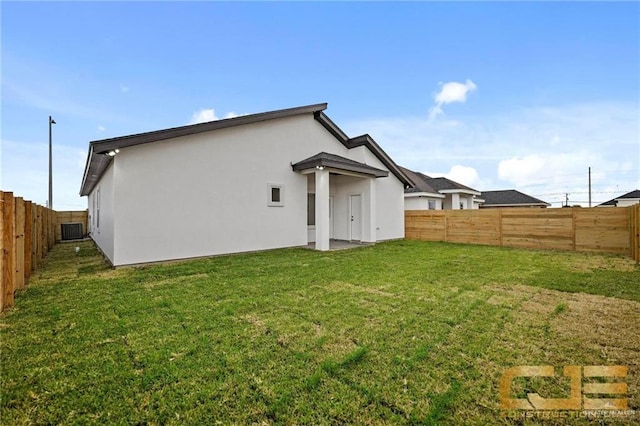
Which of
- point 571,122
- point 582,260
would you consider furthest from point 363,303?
point 571,122

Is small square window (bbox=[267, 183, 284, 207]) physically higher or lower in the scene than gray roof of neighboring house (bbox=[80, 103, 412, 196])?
lower

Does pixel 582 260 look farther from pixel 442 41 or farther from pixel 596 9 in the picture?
pixel 442 41

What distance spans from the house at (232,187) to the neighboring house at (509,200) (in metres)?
21.1

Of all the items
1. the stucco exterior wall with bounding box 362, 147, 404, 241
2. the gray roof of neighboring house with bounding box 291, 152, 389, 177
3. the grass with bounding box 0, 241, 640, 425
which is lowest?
the grass with bounding box 0, 241, 640, 425

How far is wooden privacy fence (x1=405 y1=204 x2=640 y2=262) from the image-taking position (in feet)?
33.1

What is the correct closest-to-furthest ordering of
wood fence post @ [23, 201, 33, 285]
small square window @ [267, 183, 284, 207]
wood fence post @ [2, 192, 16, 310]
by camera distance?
wood fence post @ [2, 192, 16, 310] < wood fence post @ [23, 201, 33, 285] < small square window @ [267, 183, 284, 207]

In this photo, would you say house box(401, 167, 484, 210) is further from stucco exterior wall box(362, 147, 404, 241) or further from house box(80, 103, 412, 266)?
house box(80, 103, 412, 266)

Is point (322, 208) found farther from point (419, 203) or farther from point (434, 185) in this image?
point (434, 185)

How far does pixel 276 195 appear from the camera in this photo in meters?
10.9

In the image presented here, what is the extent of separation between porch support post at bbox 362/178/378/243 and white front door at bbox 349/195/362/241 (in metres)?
0.38

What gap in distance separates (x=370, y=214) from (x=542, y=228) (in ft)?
23.1

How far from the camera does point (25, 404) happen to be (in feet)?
7.08

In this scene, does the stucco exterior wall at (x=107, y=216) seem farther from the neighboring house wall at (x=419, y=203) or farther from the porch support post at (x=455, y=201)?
the porch support post at (x=455, y=201)

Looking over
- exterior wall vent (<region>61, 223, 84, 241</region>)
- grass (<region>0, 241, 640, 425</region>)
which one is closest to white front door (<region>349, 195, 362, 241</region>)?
grass (<region>0, 241, 640, 425</region>)
